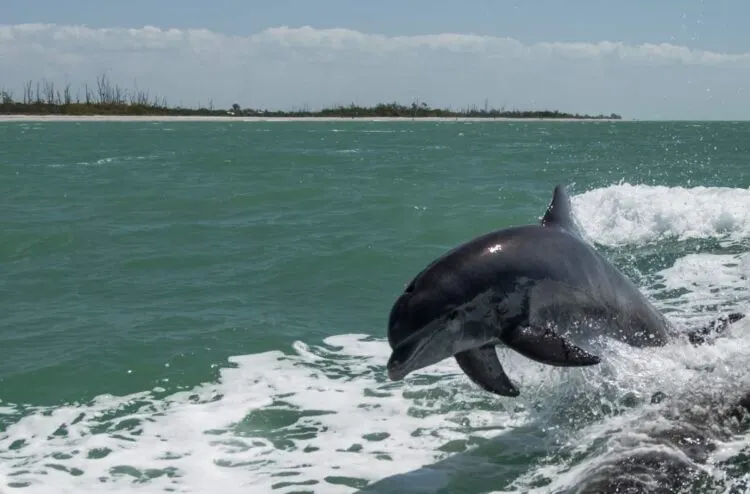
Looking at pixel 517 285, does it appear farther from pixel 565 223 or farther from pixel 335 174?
pixel 335 174

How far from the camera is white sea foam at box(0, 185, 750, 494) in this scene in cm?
611

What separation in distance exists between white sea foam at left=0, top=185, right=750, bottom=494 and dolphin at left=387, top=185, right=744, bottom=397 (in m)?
0.65

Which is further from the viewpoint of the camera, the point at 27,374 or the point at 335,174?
the point at 335,174

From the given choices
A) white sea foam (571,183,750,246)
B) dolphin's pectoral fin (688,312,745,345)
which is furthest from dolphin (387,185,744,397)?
white sea foam (571,183,750,246)

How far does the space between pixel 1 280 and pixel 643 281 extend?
30.4 ft

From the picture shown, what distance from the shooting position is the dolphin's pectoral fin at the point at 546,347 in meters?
5.64

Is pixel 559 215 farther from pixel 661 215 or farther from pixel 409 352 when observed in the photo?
pixel 661 215

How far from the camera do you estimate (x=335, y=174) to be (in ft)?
105

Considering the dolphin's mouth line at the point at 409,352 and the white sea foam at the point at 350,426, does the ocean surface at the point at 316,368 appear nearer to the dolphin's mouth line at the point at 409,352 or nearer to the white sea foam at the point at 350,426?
the white sea foam at the point at 350,426

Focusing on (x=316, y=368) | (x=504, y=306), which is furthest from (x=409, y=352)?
(x=316, y=368)

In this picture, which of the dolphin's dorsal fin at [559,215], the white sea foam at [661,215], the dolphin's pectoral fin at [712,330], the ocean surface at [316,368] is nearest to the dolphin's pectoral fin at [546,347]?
the ocean surface at [316,368]

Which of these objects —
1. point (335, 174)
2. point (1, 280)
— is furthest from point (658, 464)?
point (335, 174)

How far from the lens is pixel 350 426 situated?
282 inches

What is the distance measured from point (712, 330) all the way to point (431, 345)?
3327 millimetres
